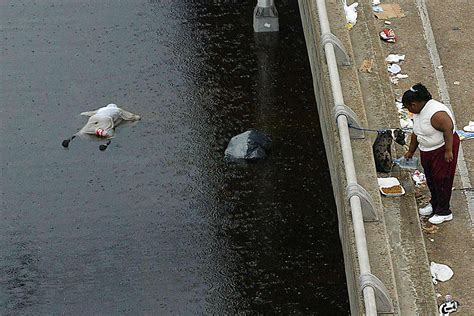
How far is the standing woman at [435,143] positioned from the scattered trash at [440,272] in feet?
1.65

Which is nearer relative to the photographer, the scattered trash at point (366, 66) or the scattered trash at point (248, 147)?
the scattered trash at point (366, 66)

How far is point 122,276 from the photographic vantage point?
8.34 metres

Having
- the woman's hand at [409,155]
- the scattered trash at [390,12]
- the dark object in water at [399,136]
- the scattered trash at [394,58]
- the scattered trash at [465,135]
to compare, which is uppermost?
the scattered trash at [390,12]

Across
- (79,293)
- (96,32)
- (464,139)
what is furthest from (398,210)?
(96,32)

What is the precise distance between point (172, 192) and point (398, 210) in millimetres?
2190

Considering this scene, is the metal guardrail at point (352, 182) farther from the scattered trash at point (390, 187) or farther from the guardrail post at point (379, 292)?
the scattered trash at point (390, 187)

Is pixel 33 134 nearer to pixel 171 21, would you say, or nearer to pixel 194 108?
pixel 194 108

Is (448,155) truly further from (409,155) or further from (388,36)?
(388,36)

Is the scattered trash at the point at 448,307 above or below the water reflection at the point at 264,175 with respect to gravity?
below

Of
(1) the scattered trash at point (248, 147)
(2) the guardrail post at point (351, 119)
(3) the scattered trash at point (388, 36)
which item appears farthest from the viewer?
(3) the scattered trash at point (388, 36)

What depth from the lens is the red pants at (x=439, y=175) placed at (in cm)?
776

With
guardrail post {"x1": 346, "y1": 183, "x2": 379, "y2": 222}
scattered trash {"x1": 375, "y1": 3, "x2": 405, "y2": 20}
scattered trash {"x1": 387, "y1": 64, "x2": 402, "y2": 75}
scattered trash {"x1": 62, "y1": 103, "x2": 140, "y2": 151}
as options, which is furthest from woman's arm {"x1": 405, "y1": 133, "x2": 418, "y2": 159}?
scattered trash {"x1": 62, "y1": 103, "x2": 140, "y2": 151}

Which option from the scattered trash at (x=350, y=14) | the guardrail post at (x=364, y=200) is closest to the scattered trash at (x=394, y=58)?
the scattered trash at (x=350, y=14)

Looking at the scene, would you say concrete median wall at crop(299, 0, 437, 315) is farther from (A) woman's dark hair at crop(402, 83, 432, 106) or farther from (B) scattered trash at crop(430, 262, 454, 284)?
(A) woman's dark hair at crop(402, 83, 432, 106)
